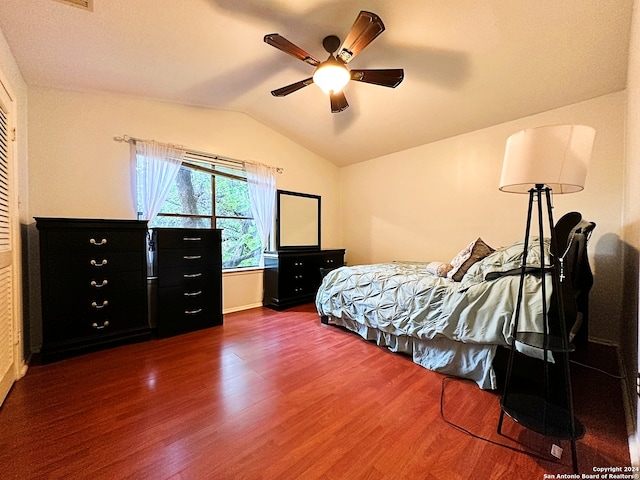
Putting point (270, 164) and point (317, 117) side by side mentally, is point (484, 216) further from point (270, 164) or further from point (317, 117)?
point (270, 164)

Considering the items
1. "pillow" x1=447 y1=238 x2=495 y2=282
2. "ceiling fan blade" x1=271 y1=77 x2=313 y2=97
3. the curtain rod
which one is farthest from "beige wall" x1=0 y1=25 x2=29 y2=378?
"pillow" x1=447 y1=238 x2=495 y2=282

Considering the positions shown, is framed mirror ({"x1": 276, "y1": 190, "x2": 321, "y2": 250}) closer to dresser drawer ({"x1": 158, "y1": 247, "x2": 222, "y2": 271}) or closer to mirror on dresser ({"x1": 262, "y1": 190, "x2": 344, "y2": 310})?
mirror on dresser ({"x1": 262, "y1": 190, "x2": 344, "y2": 310})

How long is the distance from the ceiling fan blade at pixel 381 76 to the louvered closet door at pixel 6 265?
2.40m

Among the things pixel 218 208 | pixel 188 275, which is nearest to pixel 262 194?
pixel 218 208

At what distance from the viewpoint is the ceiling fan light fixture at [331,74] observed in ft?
6.61

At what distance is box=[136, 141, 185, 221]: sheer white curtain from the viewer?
2.88 m

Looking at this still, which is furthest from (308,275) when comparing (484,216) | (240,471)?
(240,471)

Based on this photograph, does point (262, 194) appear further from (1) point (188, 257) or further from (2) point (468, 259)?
(2) point (468, 259)

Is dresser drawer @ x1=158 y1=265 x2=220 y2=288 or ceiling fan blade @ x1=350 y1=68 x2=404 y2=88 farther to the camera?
dresser drawer @ x1=158 y1=265 x2=220 y2=288

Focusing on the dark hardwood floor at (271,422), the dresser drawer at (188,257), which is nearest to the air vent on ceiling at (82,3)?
the dresser drawer at (188,257)

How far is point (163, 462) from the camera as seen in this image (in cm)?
122

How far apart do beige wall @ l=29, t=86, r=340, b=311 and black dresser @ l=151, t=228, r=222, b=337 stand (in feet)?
1.66

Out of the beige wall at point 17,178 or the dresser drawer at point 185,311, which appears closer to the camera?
the beige wall at point 17,178

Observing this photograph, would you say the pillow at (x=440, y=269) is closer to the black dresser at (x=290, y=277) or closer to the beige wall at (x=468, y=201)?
the beige wall at (x=468, y=201)
